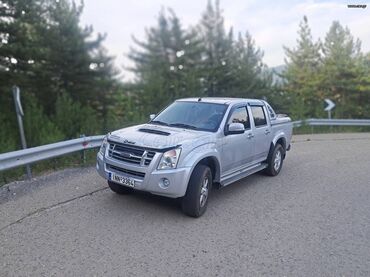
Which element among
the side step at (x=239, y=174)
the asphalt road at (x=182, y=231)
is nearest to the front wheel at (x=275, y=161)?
the side step at (x=239, y=174)

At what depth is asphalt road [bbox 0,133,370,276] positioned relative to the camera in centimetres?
344

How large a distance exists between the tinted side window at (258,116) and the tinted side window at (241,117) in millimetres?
335

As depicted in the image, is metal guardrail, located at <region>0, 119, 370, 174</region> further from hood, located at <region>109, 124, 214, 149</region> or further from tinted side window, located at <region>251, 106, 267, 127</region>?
tinted side window, located at <region>251, 106, 267, 127</region>

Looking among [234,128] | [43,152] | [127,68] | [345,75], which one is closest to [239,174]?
[234,128]

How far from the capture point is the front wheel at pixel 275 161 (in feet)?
23.4

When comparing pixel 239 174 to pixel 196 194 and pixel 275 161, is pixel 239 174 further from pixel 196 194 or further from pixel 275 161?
pixel 275 161

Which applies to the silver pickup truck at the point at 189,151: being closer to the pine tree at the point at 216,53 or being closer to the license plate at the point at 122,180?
the license plate at the point at 122,180

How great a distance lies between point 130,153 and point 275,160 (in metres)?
3.91

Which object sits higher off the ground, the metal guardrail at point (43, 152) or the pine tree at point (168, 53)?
the pine tree at point (168, 53)

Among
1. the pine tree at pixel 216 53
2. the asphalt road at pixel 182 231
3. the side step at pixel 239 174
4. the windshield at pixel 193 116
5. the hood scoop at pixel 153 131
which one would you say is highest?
the pine tree at pixel 216 53

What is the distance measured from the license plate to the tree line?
13.5ft

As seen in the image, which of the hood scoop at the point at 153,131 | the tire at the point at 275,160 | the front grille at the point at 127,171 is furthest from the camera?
the tire at the point at 275,160

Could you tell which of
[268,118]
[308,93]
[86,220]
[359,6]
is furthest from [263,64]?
[86,220]

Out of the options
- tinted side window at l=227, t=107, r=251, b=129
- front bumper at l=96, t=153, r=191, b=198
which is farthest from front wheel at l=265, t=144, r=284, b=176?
front bumper at l=96, t=153, r=191, b=198
